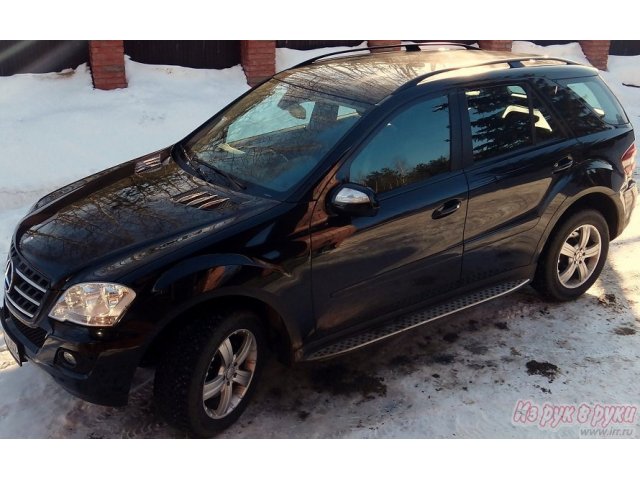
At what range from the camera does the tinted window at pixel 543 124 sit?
14.1 feet

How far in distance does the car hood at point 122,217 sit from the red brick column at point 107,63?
452cm

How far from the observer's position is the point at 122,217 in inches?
135

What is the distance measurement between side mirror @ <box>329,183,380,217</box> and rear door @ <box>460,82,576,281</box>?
85 cm

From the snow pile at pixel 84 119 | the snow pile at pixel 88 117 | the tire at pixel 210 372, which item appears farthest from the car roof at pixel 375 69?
the snow pile at pixel 88 117

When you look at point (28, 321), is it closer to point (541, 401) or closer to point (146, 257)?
point (146, 257)

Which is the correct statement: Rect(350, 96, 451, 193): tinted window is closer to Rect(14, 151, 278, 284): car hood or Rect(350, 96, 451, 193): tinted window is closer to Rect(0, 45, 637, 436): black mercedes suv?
Rect(0, 45, 637, 436): black mercedes suv

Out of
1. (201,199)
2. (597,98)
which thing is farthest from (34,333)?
(597,98)

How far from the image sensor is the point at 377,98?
3.76m

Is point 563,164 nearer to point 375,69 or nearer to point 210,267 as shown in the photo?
point 375,69

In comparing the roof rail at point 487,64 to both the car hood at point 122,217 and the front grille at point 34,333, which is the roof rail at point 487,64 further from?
the front grille at point 34,333

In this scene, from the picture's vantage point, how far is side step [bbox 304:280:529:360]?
11.9 feet

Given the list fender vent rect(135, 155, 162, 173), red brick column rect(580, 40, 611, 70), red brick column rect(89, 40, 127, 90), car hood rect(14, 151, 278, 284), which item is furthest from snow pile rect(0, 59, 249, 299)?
red brick column rect(580, 40, 611, 70)

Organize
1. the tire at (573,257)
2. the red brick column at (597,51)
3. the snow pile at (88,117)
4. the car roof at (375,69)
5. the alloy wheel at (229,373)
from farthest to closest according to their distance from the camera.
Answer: the red brick column at (597,51)
the snow pile at (88,117)
the tire at (573,257)
the car roof at (375,69)
the alloy wheel at (229,373)

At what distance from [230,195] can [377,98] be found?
1.03 meters
